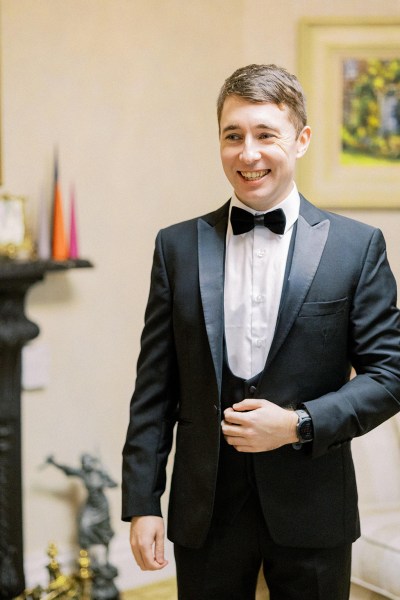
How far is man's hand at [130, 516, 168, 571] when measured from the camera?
156 cm

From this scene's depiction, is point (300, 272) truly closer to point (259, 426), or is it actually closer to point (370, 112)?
point (259, 426)

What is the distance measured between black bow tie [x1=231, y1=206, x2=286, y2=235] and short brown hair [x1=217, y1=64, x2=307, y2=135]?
15cm

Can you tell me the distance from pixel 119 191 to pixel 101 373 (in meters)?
0.67

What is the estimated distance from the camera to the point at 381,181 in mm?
3281

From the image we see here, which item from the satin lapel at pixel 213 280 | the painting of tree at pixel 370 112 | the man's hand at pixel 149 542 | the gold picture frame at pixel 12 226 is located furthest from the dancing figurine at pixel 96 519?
the satin lapel at pixel 213 280

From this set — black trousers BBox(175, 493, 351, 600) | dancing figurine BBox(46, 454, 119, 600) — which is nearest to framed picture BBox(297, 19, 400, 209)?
dancing figurine BBox(46, 454, 119, 600)

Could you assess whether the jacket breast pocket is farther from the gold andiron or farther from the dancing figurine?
the dancing figurine

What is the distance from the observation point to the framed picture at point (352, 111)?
10.6 feet

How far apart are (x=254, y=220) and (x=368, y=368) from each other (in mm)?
→ 326

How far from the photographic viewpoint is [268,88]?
149cm

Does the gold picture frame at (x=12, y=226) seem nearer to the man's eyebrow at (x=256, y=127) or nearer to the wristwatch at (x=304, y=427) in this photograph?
the man's eyebrow at (x=256, y=127)

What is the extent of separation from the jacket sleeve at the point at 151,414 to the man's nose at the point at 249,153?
Result: 0.26 meters

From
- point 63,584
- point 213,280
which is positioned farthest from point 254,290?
point 63,584

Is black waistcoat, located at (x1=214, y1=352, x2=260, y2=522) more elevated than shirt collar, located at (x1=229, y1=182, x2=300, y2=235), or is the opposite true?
shirt collar, located at (x1=229, y1=182, x2=300, y2=235)
